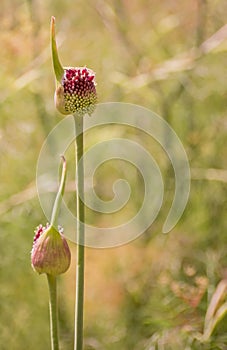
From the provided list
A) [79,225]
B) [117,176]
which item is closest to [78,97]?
[79,225]

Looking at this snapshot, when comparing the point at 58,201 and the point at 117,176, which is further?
the point at 117,176

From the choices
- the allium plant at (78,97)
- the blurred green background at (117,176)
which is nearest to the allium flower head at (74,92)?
the allium plant at (78,97)

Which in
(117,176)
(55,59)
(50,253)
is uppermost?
(117,176)

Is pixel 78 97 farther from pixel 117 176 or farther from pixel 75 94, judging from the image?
pixel 117 176

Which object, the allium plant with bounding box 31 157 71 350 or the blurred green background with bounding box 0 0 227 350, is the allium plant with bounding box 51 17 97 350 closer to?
the allium plant with bounding box 31 157 71 350

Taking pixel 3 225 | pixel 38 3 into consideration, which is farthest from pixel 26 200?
pixel 38 3

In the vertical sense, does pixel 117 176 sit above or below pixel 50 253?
above
